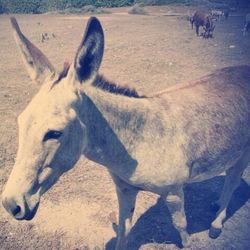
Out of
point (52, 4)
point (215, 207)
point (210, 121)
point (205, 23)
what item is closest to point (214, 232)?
point (215, 207)

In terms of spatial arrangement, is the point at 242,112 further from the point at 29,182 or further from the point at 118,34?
the point at 118,34

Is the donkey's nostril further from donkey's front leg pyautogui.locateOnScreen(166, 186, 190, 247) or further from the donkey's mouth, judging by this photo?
donkey's front leg pyautogui.locateOnScreen(166, 186, 190, 247)

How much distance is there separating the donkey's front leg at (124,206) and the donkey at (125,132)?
0.04 ft

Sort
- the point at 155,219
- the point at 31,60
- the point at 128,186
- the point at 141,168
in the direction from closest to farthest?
the point at 31,60
the point at 141,168
the point at 128,186
the point at 155,219

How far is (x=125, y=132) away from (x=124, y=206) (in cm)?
121

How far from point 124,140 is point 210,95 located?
141 cm

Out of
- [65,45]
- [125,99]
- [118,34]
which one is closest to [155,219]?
[125,99]

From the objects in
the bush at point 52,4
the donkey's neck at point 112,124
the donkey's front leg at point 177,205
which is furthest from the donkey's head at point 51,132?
the bush at point 52,4

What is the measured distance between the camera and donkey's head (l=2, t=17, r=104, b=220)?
7.46 feet

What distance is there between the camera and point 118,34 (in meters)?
17.3

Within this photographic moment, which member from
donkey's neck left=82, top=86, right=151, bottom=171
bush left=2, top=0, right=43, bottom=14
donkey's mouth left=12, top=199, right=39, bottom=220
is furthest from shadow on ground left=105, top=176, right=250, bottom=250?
bush left=2, top=0, right=43, bottom=14

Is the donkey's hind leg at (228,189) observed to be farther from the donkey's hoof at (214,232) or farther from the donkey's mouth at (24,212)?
the donkey's mouth at (24,212)

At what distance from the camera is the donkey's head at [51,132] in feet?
7.46

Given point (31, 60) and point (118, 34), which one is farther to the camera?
point (118, 34)
